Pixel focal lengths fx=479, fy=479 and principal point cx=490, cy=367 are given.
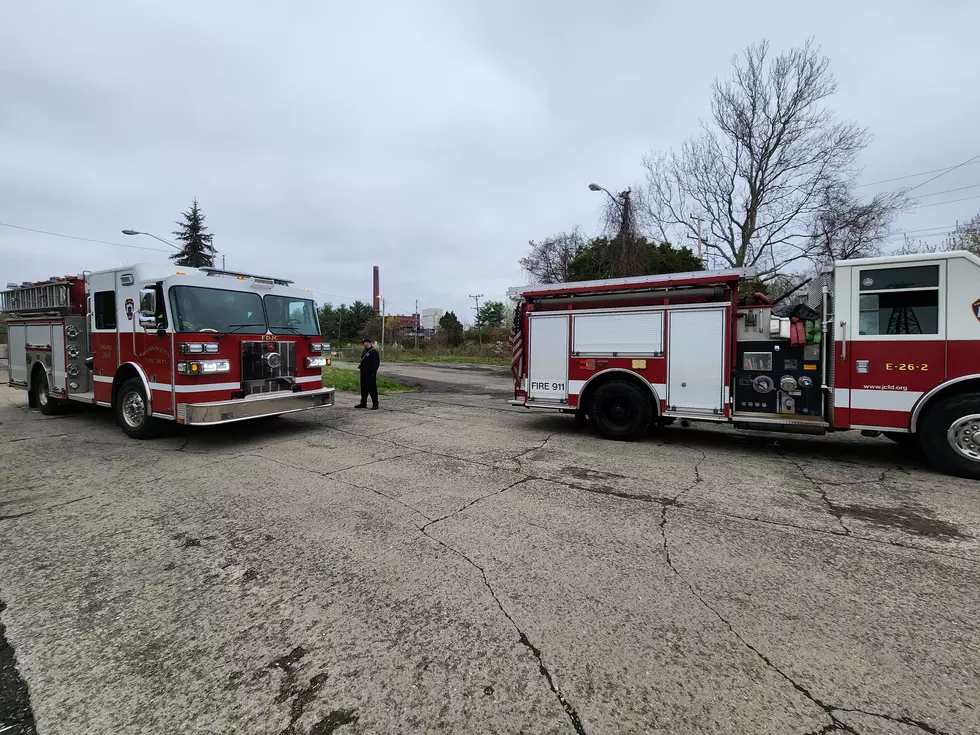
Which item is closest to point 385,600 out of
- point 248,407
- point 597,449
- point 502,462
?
point 502,462

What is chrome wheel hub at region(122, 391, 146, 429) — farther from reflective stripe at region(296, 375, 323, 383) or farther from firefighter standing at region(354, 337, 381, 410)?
firefighter standing at region(354, 337, 381, 410)

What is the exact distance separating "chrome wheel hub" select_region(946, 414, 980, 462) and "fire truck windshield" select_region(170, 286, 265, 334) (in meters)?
9.29

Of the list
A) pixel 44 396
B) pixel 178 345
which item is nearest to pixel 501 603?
pixel 178 345

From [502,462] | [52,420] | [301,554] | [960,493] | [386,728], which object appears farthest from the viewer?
[52,420]

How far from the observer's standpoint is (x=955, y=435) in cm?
549

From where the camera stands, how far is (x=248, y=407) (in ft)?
23.4

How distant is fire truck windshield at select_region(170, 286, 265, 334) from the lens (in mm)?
6848

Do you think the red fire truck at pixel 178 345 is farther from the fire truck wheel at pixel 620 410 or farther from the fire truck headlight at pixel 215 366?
the fire truck wheel at pixel 620 410

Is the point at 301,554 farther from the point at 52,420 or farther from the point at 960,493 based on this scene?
the point at 52,420

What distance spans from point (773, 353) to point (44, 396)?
1353cm

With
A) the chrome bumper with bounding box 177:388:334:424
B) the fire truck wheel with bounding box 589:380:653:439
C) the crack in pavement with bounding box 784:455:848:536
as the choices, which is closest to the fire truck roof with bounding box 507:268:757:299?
the fire truck wheel with bounding box 589:380:653:439

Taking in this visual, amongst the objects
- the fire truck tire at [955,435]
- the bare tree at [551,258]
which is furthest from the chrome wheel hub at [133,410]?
the bare tree at [551,258]

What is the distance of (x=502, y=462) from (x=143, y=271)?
20.1ft

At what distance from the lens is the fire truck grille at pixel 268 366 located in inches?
290
